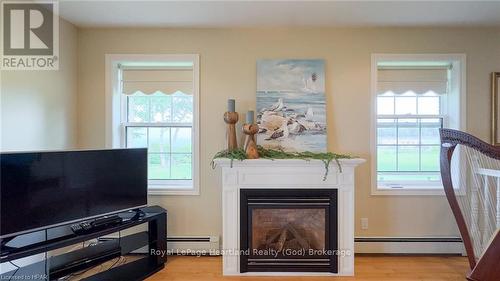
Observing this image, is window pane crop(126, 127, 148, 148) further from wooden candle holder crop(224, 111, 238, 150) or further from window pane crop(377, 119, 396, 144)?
window pane crop(377, 119, 396, 144)

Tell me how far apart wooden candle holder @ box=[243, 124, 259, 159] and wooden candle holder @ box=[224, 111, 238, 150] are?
0.15 m

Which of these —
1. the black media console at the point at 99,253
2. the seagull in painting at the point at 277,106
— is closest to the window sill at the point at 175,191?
the black media console at the point at 99,253

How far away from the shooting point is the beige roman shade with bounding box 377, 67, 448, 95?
10.1ft

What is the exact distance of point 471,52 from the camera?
3.04 meters

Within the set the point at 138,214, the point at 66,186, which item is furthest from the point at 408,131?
the point at 66,186

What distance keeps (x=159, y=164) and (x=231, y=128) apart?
1.00m

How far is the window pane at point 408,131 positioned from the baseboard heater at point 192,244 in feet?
7.56

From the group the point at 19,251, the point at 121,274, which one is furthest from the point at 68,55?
the point at 121,274

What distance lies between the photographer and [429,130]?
3.18 meters

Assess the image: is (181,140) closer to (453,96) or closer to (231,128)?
(231,128)

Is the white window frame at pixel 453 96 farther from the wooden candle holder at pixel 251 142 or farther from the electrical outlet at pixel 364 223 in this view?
the wooden candle holder at pixel 251 142

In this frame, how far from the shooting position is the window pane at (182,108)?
10.6 ft

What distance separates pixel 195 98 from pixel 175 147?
61 centimetres

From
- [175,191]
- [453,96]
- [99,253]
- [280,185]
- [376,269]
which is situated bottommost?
[376,269]
